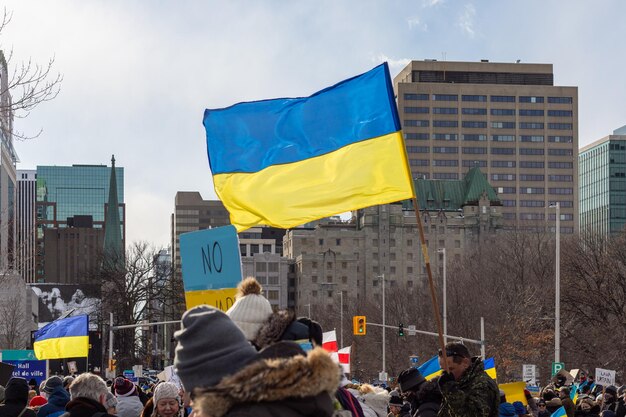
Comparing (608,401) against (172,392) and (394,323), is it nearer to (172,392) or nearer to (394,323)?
(172,392)

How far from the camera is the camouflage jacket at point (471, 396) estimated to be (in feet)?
27.9

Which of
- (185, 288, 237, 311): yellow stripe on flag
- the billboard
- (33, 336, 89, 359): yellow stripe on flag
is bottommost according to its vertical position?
the billboard

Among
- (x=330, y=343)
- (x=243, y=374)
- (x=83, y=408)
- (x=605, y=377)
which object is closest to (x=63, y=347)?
(x=330, y=343)

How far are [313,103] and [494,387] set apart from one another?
3.79m

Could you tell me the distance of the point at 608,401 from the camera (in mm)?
18828

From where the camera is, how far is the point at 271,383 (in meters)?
3.87

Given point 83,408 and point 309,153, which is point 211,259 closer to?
point 83,408

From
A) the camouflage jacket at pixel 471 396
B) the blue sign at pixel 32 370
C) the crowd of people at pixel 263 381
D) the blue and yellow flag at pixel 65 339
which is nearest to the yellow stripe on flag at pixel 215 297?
the crowd of people at pixel 263 381

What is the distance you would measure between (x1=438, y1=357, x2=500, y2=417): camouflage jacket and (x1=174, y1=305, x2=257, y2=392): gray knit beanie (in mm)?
4644

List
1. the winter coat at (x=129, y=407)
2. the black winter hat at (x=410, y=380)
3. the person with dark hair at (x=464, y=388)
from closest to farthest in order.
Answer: the person with dark hair at (x=464, y=388) → the black winter hat at (x=410, y=380) → the winter coat at (x=129, y=407)

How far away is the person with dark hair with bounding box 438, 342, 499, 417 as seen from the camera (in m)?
8.52

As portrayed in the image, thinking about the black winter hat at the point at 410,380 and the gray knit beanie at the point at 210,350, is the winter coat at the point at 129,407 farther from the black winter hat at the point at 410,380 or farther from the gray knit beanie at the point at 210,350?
the gray knit beanie at the point at 210,350

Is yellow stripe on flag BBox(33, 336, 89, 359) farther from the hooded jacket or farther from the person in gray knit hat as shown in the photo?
the person in gray knit hat

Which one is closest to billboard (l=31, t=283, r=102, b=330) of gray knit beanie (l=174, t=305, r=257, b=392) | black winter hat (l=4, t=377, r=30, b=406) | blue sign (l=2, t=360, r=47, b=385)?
blue sign (l=2, t=360, r=47, b=385)
